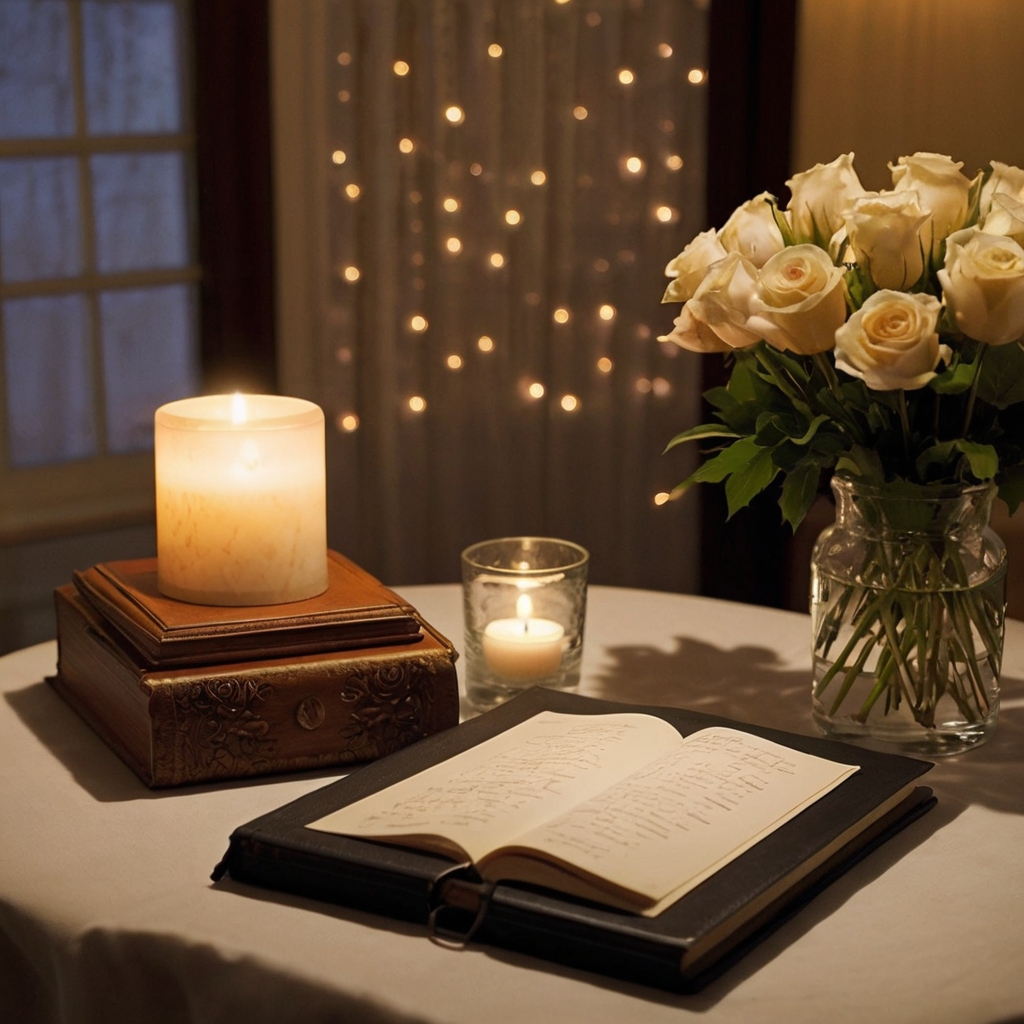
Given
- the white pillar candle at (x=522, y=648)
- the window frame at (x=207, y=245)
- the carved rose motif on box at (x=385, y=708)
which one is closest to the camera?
the carved rose motif on box at (x=385, y=708)

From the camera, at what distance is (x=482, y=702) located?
1231mm

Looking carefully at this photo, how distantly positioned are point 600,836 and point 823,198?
1.70 feet

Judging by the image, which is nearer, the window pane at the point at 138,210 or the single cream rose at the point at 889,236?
the single cream rose at the point at 889,236

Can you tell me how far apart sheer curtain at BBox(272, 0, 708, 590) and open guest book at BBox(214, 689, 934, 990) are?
169 cm

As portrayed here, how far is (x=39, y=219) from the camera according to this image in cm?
253

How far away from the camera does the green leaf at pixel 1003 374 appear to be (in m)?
1.04

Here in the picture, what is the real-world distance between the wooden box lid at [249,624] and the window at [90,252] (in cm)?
144

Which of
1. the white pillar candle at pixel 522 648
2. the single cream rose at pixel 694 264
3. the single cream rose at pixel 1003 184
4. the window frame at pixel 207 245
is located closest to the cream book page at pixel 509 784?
the white pillar candle at pixel 522 648

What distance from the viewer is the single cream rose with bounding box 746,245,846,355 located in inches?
39.9

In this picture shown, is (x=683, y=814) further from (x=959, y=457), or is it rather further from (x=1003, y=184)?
(x=1003, y=184)

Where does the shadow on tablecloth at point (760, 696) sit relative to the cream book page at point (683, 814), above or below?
below

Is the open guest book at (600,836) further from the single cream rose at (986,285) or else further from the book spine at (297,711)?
the single cream rose at (986,285)

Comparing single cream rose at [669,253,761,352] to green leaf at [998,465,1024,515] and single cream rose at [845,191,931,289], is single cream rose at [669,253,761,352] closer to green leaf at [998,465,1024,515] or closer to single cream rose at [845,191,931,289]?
single cream rose at [845,191,931,289]

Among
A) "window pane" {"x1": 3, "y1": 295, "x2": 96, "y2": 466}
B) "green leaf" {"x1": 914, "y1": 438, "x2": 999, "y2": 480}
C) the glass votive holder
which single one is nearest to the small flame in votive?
the glass votive holder
